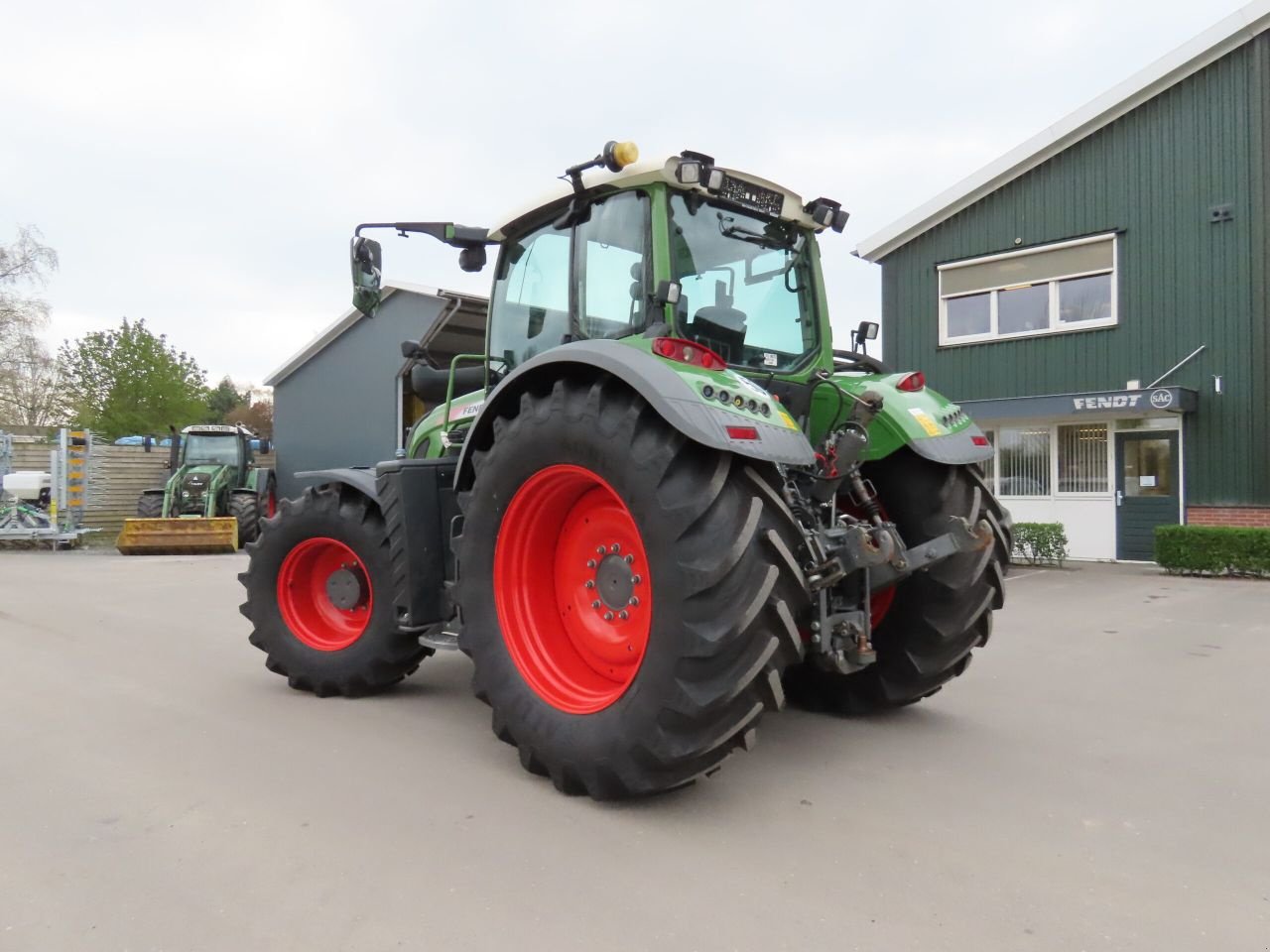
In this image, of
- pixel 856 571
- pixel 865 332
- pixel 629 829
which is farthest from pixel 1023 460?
pixel 629 829

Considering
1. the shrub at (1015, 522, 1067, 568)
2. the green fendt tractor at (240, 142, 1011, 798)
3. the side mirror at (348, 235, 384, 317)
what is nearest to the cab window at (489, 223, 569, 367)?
the green fendt tractor at (240, 142, 1011, 798)

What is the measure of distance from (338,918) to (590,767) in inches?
Answer: 37.2

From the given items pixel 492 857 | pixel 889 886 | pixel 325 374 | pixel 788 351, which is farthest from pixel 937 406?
pixel 325 374

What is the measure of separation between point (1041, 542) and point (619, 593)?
10108 mm

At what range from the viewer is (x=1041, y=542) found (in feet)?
38.3

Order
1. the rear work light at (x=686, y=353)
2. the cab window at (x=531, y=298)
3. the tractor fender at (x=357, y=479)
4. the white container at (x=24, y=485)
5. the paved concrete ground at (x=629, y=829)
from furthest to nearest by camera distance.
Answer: the white container at (x=24, y=485), the tractor fender at (x=357, y=479), the cab window at (x=531, y=298), the rear work light at (x=686, y=353), the paved concrete ground at (x=629, y=829)

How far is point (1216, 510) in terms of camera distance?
36.6 ft

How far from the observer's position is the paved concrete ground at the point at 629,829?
2.26 metres

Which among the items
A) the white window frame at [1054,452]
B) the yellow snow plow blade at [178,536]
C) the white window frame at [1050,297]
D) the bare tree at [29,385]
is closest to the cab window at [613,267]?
the white window frame at [1054,452]

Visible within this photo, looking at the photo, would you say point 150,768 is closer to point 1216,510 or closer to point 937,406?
point 937,406

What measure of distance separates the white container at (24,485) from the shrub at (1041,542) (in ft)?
55.7

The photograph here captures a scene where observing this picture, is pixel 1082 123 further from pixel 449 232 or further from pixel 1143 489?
pixel 449 232

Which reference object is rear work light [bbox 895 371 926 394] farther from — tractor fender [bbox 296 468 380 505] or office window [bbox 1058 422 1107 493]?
office window [bbox 1058 422 1107 493]

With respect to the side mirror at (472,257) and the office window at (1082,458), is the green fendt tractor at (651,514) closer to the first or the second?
the side mirror at (472,257)
